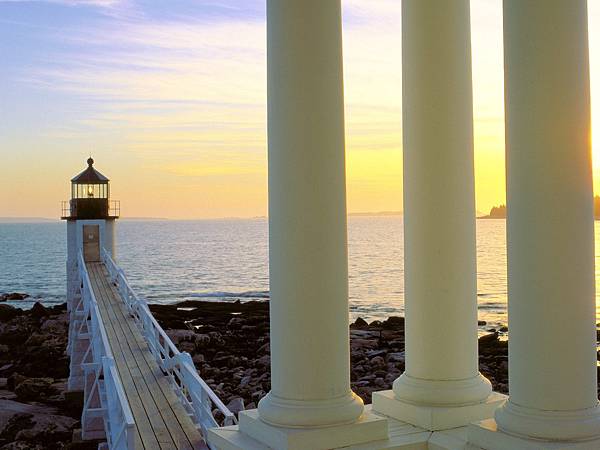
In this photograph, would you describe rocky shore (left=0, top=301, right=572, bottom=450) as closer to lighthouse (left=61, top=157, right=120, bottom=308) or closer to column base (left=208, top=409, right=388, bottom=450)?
lighthouse (left=61, top=157, right=120, bottom=308)

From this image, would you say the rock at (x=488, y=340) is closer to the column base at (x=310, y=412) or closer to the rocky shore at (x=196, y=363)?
the rocky shore at (x=196, y=363)

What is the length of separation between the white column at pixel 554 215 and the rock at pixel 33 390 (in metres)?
41.6

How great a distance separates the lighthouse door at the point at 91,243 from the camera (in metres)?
65.1

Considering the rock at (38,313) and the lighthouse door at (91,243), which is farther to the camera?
the rock at (38,313)

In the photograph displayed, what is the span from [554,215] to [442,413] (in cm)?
421

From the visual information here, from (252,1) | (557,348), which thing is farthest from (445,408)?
(252,1)

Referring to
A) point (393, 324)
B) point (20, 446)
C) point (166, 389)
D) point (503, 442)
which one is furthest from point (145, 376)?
point (393, 324)

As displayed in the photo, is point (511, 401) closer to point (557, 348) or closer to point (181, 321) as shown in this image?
point (557, 348)

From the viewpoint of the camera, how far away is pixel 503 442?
10.3 meters

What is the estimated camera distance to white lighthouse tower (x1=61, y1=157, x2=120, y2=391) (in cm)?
6506

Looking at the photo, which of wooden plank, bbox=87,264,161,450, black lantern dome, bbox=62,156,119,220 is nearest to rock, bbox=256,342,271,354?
black lantern dome, bbox=62,156,119,220

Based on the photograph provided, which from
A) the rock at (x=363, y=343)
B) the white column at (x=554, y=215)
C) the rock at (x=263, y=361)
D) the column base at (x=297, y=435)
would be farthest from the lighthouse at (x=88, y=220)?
the white column at (x=554, y=215)

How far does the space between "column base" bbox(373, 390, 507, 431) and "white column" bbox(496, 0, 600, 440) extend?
2.49m

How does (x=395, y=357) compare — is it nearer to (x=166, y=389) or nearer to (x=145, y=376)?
(x=145, y=376)
